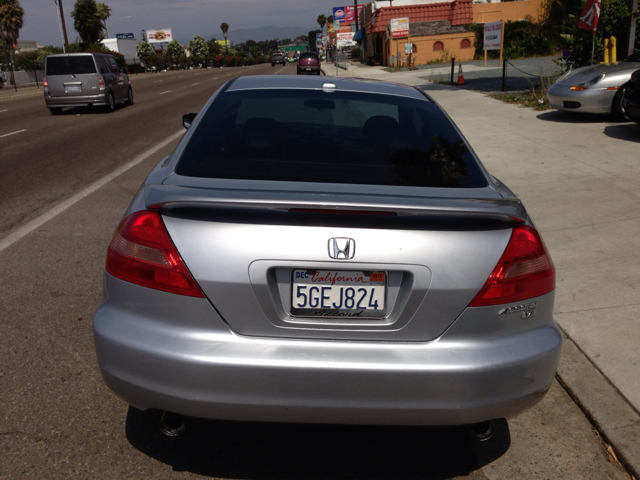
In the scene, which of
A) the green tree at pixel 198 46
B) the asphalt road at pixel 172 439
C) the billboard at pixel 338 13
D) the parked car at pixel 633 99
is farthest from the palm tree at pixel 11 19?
the green tree at pixel 198 46

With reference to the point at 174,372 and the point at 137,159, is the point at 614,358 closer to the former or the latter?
the point at 174,372

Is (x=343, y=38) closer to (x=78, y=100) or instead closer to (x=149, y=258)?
(x=78, y=100)

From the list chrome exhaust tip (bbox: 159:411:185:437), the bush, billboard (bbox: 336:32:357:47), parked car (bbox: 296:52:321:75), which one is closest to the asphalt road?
chrome exhaust tip (bbox: 159:411:185:437)

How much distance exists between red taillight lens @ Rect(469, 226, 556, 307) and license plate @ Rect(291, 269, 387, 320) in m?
0.37

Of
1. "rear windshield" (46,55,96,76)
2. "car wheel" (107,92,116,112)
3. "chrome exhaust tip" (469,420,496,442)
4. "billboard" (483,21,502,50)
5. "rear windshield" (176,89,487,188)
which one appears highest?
"billboard" (483,21,502,50)

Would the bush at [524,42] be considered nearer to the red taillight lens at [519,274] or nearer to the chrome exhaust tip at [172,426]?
the red taillight lens at [519,274]

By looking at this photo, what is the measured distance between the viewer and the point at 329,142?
314 cm

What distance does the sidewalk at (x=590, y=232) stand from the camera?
3473 mm

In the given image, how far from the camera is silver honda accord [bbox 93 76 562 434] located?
7.70 ft

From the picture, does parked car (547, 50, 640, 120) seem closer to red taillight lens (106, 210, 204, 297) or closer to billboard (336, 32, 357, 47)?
red taillight lens (106, 210, 204, 297)

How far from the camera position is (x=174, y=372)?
2410mm

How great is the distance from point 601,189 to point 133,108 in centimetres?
1700

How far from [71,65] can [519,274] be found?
19.7m

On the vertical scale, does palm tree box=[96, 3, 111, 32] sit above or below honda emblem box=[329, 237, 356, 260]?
above
